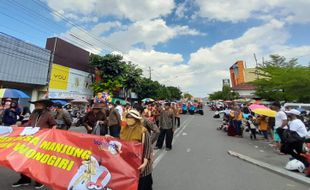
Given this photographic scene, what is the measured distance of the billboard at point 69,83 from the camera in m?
26.6

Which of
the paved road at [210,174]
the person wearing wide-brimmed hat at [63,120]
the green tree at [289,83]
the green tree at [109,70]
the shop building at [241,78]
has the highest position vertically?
the shop building at [241,78]

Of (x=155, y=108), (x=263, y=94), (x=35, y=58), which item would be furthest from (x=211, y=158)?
(x=263, y=94)

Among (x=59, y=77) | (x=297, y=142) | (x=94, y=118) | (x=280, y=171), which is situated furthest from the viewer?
(x=59, y=77)

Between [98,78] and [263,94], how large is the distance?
20.5 meters

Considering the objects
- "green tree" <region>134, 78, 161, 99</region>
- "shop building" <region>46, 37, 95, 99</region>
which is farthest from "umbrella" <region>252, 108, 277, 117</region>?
"green tree" <region>134, 78, 161, 99</region>

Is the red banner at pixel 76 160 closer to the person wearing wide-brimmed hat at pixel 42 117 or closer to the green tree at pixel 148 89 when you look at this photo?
Result: the person wearing wide-brimmed hat at pixel 42 117

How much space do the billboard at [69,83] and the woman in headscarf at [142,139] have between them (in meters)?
23.7

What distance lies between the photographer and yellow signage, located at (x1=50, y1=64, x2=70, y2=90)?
2638 cm

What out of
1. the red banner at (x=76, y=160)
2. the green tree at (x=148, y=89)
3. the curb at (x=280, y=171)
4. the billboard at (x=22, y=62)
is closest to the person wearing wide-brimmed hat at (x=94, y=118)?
the red banner at (x=76, y=160)

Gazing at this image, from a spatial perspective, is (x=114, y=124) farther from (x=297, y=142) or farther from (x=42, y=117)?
(x=297, y=142)

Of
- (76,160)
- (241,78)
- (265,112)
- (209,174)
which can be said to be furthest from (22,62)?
(241,78)

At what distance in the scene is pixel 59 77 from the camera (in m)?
27.3

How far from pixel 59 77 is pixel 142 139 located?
25.2 metres

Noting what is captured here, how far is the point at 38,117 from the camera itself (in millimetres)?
5855
